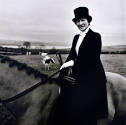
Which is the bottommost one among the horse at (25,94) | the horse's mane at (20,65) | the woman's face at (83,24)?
the horse at (25,94)

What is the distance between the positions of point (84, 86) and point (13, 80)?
2.63 feet

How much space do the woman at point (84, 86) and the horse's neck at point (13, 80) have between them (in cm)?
40

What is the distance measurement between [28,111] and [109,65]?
5851mm

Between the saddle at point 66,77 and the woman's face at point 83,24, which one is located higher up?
the woman's face at point 83,24

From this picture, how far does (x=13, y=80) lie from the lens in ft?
7.18

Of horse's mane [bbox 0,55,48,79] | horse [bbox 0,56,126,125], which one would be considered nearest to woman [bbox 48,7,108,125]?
horse [bbox 0,56,126,125]

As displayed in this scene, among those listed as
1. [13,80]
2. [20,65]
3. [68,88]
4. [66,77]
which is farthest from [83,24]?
[13,80]

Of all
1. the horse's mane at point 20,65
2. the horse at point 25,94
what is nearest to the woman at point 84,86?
the horse at point 25,94

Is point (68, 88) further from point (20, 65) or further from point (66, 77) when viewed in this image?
point (20, 65)

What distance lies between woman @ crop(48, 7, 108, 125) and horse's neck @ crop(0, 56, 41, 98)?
0.40m

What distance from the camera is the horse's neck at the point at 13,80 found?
2.14 meters

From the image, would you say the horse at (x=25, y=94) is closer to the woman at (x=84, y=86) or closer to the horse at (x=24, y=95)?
the horse at (x=24, y=95)

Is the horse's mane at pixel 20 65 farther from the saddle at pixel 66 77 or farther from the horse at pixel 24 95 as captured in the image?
the saddle at pixel 66 77

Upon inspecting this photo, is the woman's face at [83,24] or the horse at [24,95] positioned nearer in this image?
the horse at [24,95]
